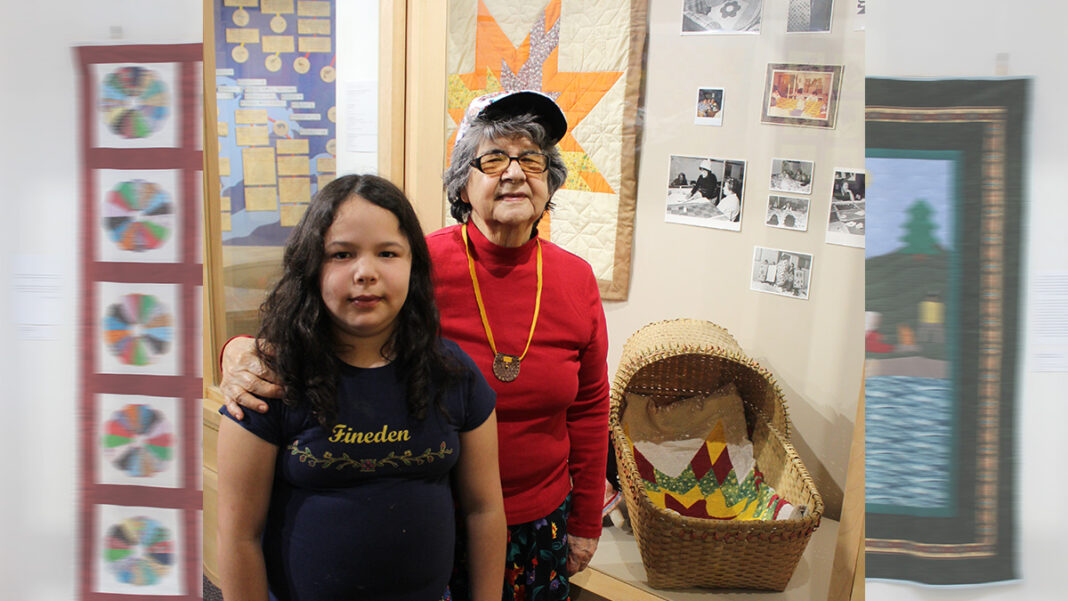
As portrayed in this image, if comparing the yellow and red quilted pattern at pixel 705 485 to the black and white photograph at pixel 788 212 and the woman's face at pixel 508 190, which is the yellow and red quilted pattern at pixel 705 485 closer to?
the black and white photograph at pixel 788 212

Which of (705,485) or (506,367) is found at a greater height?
(506,367)

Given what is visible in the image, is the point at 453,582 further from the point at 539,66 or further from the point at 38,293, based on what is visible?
the point at 539,66

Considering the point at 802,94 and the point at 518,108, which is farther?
the point at 802,94

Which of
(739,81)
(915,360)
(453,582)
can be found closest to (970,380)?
(915,360)

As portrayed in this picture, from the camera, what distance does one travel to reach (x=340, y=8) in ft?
4.07

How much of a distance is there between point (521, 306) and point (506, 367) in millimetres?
100

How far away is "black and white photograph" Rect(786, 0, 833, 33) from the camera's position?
1.51 metres

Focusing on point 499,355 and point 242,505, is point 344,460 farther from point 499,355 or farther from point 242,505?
point 499,355

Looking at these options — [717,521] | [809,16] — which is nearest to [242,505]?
[717,521]

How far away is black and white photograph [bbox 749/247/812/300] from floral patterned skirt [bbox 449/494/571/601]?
30.8 inches

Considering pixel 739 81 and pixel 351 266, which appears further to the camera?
pixel 739 81

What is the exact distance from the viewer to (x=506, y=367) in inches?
41.6

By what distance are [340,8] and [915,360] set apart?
3.70 ft

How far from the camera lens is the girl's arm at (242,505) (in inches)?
31.5
